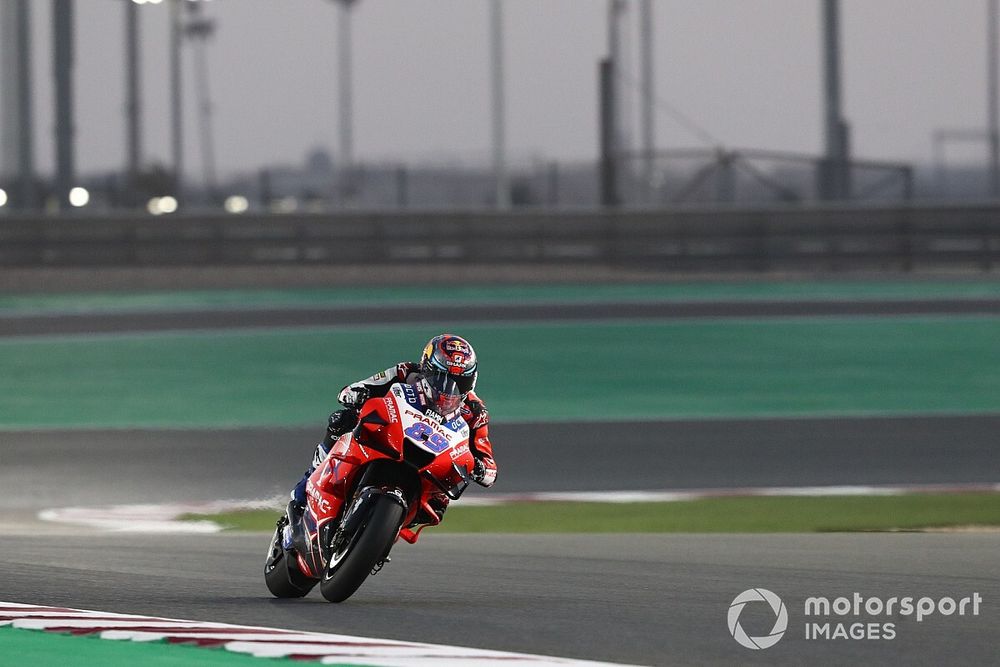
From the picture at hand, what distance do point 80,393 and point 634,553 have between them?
1091 cm

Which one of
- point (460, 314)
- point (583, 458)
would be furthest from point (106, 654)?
point (460, 314)

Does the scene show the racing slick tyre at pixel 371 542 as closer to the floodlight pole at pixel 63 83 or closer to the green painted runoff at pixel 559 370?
the green painted runoff at pixel 559 370

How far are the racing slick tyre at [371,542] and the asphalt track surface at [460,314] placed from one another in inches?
749

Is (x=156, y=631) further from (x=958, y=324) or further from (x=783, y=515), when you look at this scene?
(x=958, y=324)

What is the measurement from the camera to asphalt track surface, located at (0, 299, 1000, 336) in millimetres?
26094

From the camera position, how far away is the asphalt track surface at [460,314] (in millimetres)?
26094

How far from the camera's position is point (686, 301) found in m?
29.7

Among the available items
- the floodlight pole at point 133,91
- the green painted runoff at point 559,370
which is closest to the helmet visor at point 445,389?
the green painted runoff at point 559,370

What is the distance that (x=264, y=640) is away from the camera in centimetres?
628

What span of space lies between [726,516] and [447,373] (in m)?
4.56

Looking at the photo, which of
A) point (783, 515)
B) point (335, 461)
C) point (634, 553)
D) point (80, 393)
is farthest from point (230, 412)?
point (335, 461)

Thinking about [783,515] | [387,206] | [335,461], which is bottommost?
[783,515]

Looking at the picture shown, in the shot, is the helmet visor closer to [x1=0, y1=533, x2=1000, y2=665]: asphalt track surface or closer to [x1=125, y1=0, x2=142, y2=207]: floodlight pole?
[x1=0, y1=533, x2=1000, y2=665]: asphalt track surface

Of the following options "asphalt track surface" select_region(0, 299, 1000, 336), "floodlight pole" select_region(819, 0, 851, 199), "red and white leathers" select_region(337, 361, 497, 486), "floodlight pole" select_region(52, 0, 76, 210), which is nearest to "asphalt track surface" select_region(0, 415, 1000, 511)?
"red and white leathers" select_region(337, 361, 497, 486)
